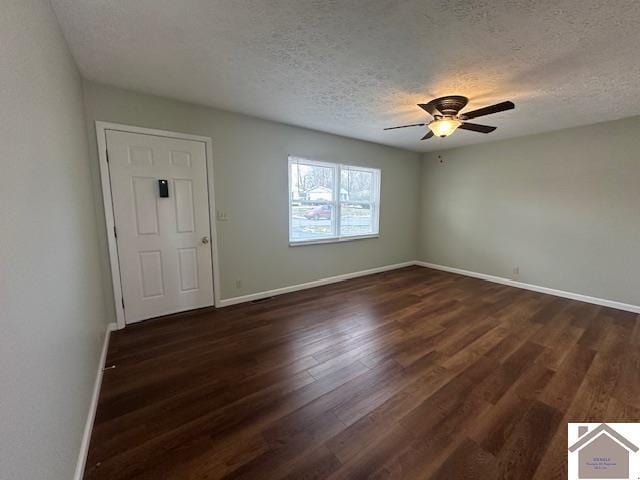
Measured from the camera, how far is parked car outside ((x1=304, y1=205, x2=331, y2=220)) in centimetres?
428

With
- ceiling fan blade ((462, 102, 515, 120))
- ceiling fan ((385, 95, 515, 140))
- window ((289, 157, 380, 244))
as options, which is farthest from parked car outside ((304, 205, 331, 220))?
ceiling fan blade ((462, 102, 515, 120))

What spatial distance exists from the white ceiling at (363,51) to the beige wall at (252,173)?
214 mm

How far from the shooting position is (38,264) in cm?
107

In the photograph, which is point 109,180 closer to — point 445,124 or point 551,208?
point 445,124

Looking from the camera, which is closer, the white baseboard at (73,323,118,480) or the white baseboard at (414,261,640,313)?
the white baseboard at (73,323,118,480)

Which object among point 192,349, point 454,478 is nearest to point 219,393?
point 192,349

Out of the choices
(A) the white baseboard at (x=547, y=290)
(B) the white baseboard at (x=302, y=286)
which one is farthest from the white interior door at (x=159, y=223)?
(A) the white baseboard at (x=547, y=290)

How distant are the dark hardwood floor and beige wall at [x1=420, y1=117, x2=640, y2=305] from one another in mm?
729

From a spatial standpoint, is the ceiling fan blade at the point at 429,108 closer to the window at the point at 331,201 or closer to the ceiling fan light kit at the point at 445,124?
the ceiling fan light kit at the point at 445,124

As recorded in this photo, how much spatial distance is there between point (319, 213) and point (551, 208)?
3.57 metres

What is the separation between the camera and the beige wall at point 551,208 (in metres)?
3.45

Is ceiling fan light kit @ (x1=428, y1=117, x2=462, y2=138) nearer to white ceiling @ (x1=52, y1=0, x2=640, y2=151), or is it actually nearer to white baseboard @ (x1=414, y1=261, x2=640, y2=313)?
white ceiling @ (x1=52, y1=0, x2=640, y2=151)

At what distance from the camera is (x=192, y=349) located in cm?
250

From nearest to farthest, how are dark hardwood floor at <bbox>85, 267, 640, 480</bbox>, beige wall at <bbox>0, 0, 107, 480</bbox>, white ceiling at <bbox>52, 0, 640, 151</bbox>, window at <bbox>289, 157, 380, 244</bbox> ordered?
1. beige wall at <bbox>0, 0, 107, 480</bbox>
2. dark hardwood floor at <bbox>85, 267, 640, 480</bbox>
3. white ceiling at <bbox>52, 0, 640, 151</bbox>
4. window at <bbox>289, 157, 380, 244</bbox>
